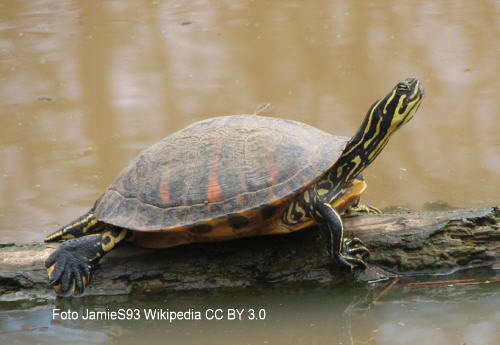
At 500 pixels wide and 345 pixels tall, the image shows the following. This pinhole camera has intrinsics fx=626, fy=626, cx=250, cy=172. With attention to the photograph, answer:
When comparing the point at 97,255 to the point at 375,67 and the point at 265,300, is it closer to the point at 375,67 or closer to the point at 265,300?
the point at 265,300

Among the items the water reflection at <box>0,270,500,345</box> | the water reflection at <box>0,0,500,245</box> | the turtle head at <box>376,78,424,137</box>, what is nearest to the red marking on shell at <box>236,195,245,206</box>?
the water reflection at <box>0,270,500,345</box>

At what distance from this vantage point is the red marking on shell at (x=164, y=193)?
13.8 ft

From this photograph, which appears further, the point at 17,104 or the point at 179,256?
the point at 17,104

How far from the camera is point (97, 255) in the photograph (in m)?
4.30

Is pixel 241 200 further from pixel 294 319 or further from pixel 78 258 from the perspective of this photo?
pixel 78 258

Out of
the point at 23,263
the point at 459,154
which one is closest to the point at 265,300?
the point at 23,263

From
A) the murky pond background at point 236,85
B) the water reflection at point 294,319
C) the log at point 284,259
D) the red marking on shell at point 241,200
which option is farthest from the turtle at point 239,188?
the murky pond background at point 236,85

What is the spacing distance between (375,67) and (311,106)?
1.49 m

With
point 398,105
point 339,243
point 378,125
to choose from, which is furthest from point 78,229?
point 398,105

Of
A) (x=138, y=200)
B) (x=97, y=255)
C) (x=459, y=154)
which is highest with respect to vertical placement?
(x=138, y=200)

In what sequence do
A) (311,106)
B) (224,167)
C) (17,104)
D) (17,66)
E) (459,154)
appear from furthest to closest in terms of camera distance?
(17,66), (17,104), (311,106), (459,154), (224,167)

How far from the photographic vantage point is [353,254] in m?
4.19

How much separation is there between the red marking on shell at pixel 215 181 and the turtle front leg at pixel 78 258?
2.32 feet

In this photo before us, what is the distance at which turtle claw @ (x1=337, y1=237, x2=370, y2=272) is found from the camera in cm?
412
